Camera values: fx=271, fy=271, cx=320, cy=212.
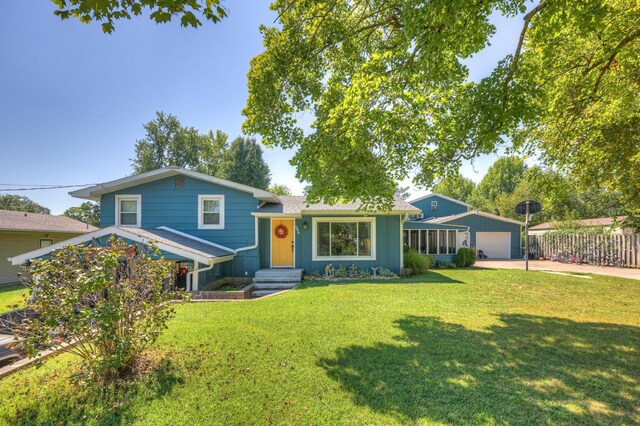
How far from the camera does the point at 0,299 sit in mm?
8398

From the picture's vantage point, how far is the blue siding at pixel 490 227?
820 inches

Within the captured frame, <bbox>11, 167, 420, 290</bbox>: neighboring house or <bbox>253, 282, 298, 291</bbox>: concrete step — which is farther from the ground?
<bbox>11, 167, 420, 290</bbox>: neighboring house

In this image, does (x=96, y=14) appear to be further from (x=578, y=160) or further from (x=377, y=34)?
(x=578, y=160)

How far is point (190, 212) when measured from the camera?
411 inches

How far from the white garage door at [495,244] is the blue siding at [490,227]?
0.35 metres

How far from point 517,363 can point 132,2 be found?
6.73 m

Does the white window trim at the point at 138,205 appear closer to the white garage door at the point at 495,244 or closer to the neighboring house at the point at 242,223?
the neighboring house at the point at 242,223

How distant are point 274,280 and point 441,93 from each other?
7.48m

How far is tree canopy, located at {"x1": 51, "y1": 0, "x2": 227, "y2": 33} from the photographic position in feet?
10.2

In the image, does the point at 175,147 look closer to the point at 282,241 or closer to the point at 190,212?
the point at 190,212

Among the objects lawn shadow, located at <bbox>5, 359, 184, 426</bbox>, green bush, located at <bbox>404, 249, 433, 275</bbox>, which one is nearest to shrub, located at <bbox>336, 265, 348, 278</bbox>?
green bush, located at <bbox>404, 249, 433, 275</bbox>

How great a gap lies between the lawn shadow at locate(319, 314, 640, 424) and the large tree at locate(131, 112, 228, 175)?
29.5 meters

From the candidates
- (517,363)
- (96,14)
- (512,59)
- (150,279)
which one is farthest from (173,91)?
(517,363)

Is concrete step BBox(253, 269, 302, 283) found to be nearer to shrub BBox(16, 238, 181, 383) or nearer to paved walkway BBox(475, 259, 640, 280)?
shrub BBox(16, 238, 181, 383)
